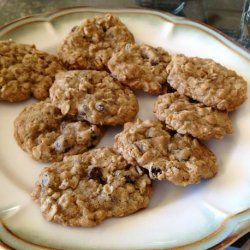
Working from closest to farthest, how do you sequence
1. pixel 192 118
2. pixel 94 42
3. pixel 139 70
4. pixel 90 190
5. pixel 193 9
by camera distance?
pixel 90 190, pixel 192 118, pixel 139 70, pixel 94 42, pixel 193 9

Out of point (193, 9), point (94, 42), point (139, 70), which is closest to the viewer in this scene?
point (139, 70)

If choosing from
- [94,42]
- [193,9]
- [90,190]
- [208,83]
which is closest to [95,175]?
[90,190]

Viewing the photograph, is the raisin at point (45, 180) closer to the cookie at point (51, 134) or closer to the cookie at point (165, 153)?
the cookie at point (51, 134)

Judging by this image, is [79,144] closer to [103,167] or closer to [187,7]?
[103,167]

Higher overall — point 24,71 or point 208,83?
point 208,83

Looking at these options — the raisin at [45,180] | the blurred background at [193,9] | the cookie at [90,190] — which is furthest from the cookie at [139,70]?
the blurred background at [193,9]

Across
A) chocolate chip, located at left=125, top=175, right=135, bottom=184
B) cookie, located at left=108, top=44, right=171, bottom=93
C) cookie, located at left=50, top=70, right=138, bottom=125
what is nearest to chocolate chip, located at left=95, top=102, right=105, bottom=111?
cookie, located at left=50, top=70, right=138, bottom=125

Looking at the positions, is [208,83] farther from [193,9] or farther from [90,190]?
[193,9]

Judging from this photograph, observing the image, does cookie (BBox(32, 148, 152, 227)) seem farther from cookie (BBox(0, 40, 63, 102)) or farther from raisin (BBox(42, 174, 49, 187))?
cookie (BBox(0, 40, 63, 102))
